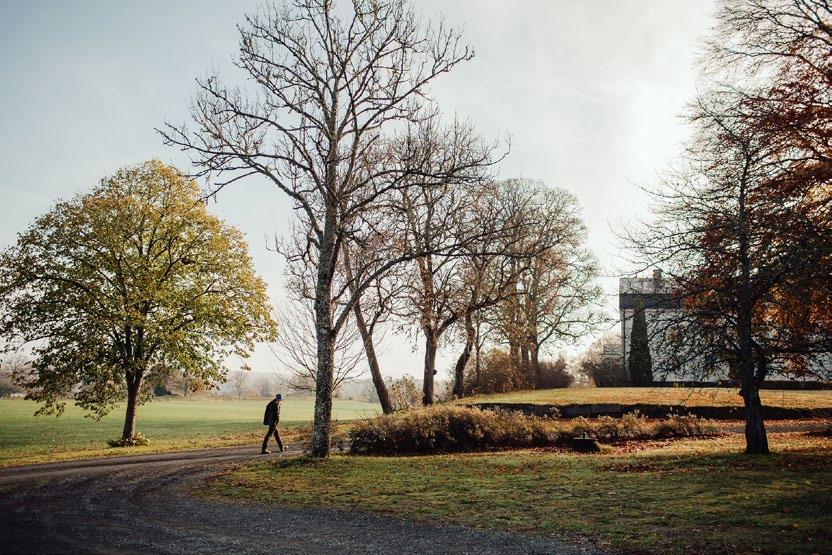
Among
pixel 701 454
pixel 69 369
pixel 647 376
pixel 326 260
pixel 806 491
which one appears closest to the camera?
pixel 806 491

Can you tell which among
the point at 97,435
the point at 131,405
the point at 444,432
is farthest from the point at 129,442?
the point at 444,432

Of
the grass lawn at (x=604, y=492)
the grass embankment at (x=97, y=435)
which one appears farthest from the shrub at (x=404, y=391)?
the grass lawn at (x=604, y=492)

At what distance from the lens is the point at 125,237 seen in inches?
944

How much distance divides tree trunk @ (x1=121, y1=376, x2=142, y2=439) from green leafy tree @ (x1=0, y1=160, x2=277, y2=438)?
0.05 meters

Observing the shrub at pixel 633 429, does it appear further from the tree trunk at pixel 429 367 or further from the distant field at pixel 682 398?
the tree trunk at pixel 429 367

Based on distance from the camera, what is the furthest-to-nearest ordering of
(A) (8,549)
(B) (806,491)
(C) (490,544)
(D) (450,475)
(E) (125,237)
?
(E) (125,237) < (D) (450,475) < (B) (806,491) < (C) (490,544) < (A) (8,549)

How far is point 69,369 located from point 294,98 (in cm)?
1485

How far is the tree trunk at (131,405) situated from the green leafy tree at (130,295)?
5 centimetres

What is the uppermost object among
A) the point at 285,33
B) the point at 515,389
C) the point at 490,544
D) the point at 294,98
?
the point at 285,33

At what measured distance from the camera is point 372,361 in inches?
1095

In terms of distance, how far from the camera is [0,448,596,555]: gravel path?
22.6 feet

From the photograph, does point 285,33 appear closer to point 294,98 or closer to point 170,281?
point 294,98

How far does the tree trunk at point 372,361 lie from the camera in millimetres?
26766

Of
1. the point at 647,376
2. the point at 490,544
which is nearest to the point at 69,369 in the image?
the point at 490,544
